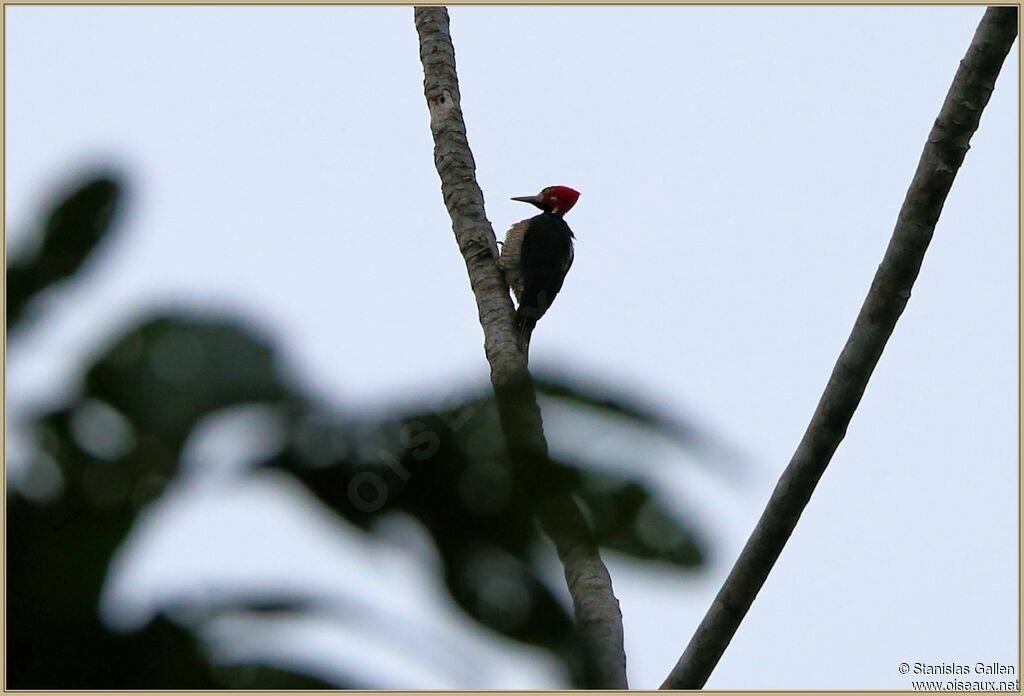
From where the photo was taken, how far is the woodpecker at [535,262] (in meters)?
7.20

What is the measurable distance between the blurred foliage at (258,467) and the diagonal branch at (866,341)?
7.92 feet

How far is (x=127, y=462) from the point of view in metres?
1.06

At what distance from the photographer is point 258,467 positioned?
992mm

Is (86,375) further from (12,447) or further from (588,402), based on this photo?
(588,402)

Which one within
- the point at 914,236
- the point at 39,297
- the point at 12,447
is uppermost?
the point at 39,297

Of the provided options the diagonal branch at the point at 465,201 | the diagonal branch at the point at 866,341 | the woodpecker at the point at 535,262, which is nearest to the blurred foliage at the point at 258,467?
the diagonal branch at the point at 465,201

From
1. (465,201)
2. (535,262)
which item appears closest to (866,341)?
(465,201)

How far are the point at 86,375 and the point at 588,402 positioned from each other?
53 centimetres

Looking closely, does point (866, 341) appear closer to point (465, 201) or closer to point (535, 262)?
point (465, 201)

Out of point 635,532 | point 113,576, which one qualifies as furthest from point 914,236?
point 113,576

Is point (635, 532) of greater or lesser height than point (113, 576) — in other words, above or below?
above

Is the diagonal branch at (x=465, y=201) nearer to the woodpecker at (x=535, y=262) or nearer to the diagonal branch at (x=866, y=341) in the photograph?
the diagonal branch at (x=866, y=341)

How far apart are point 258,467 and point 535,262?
21.6ft

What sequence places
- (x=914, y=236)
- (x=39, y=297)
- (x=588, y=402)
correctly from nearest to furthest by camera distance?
1. (x=588, y=402)
2. (x=39, y=297)
3. (x=914, y=236)
